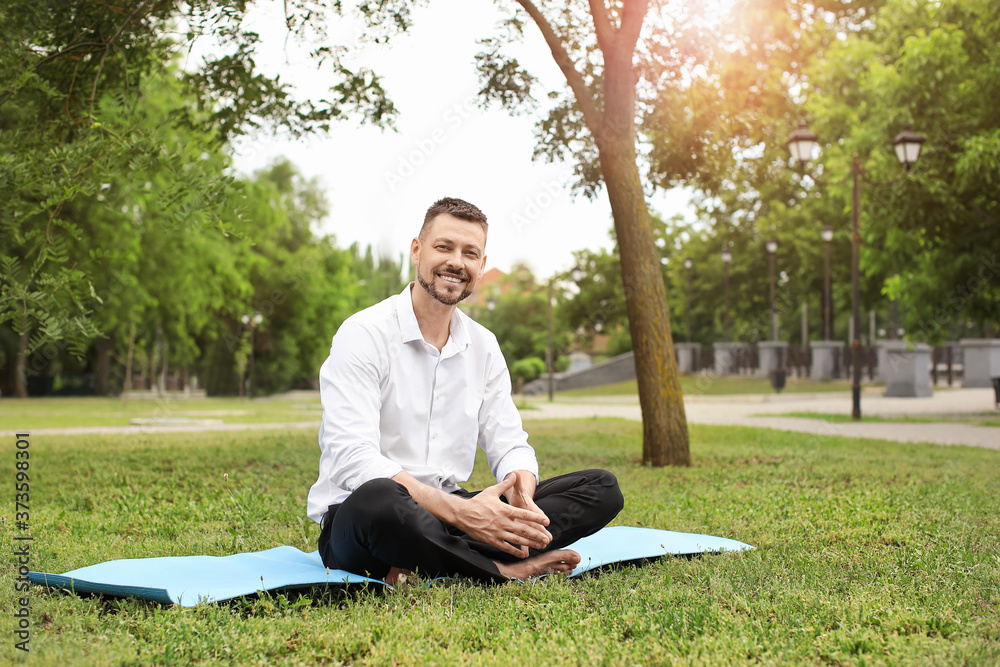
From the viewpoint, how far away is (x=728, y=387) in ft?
114

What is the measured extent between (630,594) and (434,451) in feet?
3.53

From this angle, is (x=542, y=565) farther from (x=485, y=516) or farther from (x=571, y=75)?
(x=571, y=75)

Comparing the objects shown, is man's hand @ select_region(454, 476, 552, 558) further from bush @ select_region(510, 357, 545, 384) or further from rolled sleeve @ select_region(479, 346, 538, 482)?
bush @ select_region(510, 357, 545, 384)

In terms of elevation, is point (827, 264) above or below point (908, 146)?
below

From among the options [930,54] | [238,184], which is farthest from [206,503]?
[930,54]

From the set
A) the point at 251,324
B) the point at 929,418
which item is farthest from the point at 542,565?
the point at 251,324

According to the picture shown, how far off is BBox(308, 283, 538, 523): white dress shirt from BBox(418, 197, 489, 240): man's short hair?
365 mm

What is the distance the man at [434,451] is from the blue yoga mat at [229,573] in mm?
190

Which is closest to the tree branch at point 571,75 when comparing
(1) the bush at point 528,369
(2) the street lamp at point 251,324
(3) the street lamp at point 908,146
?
(3) the street lamp at point 908,146

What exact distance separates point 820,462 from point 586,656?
7238 mm

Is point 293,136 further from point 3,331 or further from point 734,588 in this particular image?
point 3,331

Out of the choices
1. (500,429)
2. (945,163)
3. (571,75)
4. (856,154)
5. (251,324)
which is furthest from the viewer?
(251,324)

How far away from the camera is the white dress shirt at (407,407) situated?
356 centimetres

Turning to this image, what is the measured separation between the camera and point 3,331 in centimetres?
3897
